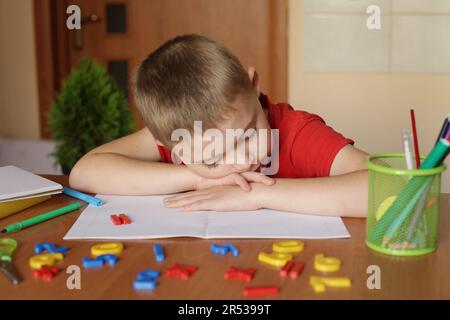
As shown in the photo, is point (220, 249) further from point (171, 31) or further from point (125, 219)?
point (171, 31)

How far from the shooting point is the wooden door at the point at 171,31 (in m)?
2.94

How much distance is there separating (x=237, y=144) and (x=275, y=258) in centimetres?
29

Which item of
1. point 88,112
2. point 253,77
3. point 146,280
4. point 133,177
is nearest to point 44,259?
point 146,280

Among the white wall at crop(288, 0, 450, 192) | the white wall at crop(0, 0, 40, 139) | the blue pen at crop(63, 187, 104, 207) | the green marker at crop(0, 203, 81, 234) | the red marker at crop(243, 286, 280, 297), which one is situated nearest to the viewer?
the red marker at crop(243, 286, 280, 297)

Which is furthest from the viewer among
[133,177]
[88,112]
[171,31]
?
[171,31]

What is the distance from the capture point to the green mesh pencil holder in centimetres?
77

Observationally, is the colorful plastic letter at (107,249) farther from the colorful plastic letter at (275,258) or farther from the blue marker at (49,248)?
the colorful plastic letter at (275,258)

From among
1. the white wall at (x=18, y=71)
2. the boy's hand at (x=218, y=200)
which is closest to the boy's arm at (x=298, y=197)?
the boy's hand at (x=218, y=200)

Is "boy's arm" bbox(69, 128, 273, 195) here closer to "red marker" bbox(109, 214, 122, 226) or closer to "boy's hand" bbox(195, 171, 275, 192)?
"boy's hand" bbox(195, 171, 275, 192)

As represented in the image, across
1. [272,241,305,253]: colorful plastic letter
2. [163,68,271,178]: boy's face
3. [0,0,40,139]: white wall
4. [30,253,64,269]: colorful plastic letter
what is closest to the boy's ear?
[163,68,271,178]: boy's face

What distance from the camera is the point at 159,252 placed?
0.80 metres

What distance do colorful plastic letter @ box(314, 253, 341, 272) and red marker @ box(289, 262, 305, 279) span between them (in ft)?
0.06
